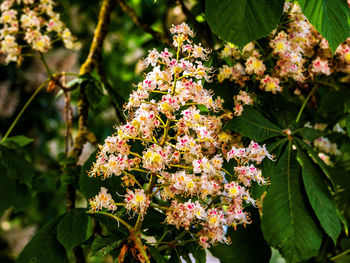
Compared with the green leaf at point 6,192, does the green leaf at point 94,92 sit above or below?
above

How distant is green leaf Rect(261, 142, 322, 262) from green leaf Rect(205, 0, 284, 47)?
358mm

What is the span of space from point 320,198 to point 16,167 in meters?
0.90

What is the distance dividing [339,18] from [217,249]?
50 centimetres

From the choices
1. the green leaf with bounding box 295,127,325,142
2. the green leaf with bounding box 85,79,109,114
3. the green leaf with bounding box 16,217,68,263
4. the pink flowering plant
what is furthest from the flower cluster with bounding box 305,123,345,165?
the green leaf with bounding box 16,217,68,263

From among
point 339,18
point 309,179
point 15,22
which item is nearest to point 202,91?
point 339,18

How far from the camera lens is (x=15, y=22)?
1.39m

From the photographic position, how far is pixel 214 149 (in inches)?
30.3

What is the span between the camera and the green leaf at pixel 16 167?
122 centimetres

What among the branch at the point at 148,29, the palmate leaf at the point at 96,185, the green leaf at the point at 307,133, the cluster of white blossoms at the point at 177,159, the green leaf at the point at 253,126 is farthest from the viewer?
the branch at the point at 148,29

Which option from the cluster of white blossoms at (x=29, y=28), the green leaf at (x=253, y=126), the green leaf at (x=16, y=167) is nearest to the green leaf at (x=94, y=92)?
the cluster of white blossoms at (x=29, y=28)

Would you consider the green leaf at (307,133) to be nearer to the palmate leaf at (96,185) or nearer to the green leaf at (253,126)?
the green leaf at (253,126)

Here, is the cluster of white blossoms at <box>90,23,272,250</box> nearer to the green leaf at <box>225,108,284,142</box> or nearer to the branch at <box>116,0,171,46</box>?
the green leaf at <box>225,108,284,142</box>

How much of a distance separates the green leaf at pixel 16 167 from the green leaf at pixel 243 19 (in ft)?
2.68

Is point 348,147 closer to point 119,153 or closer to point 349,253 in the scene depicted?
point 349,253
